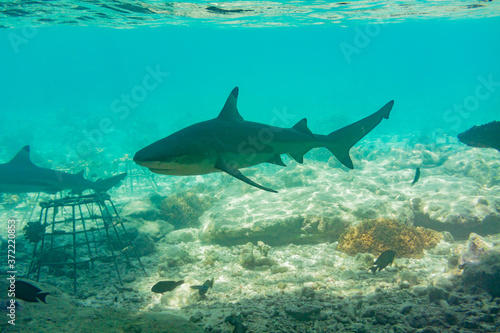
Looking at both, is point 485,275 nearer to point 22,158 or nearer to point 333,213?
point 333,213

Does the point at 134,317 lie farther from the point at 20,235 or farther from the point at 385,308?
the point at 20,235

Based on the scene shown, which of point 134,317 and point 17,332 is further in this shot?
point 134,317

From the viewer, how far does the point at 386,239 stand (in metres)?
7.66

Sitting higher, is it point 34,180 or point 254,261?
point 34,180

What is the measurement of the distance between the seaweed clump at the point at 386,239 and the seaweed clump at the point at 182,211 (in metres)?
6.99

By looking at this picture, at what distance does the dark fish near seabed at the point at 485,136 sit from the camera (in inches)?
228

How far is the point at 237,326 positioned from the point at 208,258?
14.3ft

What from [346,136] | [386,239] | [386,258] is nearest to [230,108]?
[346,136]

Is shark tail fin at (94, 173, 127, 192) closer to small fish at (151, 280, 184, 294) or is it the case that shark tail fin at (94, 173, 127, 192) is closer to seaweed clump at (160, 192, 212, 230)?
seaweed clump at (160, 192, 212, 230)

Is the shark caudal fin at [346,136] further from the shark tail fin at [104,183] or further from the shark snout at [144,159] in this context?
the shark tail fin at [104,183]

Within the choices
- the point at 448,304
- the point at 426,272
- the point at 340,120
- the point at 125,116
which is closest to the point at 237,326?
the point at 448,304

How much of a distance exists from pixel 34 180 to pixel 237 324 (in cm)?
826

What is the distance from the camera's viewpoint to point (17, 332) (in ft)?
9.50

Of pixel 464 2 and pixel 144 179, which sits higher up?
pixel 464 2
